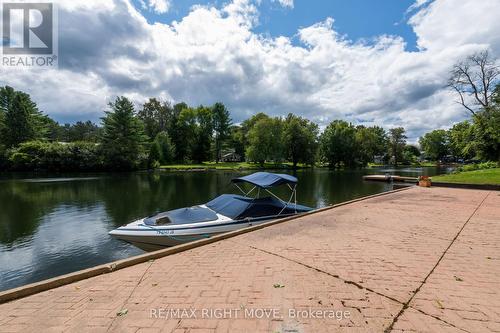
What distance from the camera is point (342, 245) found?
5832mm

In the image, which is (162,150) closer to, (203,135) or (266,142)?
(203,135)

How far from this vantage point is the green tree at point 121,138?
5031 centimetres

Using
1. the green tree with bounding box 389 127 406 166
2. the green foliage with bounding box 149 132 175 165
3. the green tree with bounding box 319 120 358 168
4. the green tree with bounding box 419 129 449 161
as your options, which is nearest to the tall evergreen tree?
the green foliage with bounding box 149 132 175 165

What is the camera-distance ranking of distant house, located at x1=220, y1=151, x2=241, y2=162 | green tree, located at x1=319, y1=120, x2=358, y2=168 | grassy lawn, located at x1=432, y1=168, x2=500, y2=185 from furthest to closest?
1. distant house, located at x1=220, y1=151, x2=241, y2=162
2. green tree, located at x1=319, y1=120, x2=358, y2=168
3. grassy lawn, located at x1=432, y1=168, x2=500, y2=185

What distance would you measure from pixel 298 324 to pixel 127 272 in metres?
3.21

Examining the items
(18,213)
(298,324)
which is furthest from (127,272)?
(18,213)

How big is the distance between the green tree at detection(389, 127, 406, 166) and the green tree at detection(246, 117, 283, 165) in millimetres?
59193

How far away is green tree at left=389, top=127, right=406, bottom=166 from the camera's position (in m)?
96.8

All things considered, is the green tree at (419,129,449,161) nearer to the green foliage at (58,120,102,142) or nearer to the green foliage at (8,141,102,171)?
the green foliage at (8,141,102,171)

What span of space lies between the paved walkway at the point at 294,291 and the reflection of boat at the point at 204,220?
7.99ft

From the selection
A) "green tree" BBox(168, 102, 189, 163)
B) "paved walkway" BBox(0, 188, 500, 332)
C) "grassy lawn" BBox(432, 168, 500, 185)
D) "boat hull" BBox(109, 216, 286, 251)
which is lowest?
"boat hull" BBox(109, 216, 286, 251)

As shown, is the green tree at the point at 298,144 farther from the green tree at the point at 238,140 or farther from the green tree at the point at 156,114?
the green tree at the point at 156,114

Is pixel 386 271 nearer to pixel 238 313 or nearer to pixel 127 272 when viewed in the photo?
pixel 238 313

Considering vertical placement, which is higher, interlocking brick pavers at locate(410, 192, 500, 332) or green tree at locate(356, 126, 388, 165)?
green tree at locate(356, 126, 388, 165)
